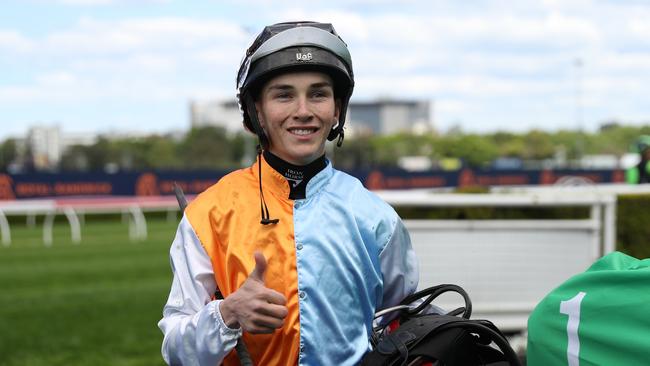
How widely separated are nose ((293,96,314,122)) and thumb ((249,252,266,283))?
16.5 inches

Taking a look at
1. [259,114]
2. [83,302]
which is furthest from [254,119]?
[83,302]

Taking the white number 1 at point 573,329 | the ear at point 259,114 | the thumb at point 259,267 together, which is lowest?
the white number 1 at point 573,329

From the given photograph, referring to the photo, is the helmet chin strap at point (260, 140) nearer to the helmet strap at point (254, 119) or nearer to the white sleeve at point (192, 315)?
the helmet strap at point (254, 119)

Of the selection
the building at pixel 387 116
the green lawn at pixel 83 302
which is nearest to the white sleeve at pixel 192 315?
the green lawn at pixel 83 302

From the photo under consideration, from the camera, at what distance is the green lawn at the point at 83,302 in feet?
21.7

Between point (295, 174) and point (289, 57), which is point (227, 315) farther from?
point (289, 57)

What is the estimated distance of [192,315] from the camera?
80.3 inches

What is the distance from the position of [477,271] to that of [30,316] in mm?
4719

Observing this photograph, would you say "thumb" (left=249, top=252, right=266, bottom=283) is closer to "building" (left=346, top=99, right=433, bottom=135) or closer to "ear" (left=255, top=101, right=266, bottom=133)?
"ear" (left=255, top=101, right=266, bottom=133)

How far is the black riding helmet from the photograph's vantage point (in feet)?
6.91

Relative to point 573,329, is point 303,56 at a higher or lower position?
higher

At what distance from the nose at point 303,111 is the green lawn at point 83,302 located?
4.44 m

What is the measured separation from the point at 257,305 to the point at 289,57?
0.62 meters

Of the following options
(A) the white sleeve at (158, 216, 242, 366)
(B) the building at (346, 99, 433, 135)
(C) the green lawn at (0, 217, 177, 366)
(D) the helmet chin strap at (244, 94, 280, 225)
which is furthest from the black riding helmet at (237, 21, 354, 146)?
(B) the building at (346, 99, 433, 135)
